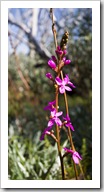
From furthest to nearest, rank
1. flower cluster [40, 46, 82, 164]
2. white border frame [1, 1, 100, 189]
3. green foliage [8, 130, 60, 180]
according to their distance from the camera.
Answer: green foliage [8, 130, 60, 180]
white border frame [1, 1, 100, 189]
flower cluster [40, 46, 82, 164]

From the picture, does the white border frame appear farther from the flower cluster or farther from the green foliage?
the flower cluster

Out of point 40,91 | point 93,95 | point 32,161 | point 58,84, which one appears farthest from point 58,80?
point 40,91

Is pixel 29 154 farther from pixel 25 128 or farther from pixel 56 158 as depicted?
pixel 25 128

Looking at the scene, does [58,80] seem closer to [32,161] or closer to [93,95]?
[93,95]

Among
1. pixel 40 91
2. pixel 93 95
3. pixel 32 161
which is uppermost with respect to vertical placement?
pixel 40 91

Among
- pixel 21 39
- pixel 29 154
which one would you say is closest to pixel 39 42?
pixel 21 39

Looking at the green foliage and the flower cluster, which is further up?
the flower cluster

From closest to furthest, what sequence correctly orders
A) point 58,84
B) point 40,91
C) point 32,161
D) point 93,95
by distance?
point 58,84 < point 93,95 < point 32,161 < point 40,91

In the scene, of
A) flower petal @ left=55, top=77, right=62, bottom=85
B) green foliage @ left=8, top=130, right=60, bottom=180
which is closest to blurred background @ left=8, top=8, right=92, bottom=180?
green foliage @ left=8, top=130, right=60, bottom=180

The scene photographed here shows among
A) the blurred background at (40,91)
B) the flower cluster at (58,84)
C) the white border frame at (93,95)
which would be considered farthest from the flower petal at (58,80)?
the blurred background at (40,91)
